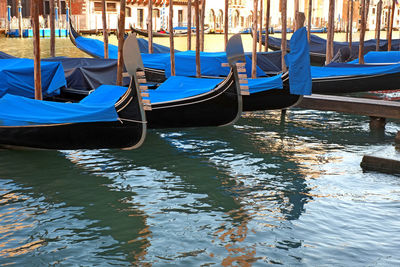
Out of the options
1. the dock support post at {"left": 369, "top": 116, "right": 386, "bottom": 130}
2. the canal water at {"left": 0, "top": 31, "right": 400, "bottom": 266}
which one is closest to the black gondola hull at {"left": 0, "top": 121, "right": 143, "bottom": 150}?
the canal water at {"left": 0, "top": 31, "right": 400, "bottom": 266}

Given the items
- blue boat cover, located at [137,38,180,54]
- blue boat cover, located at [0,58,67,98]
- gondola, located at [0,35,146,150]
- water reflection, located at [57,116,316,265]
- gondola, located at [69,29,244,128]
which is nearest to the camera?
water reflection, located at [57,116,316,265]

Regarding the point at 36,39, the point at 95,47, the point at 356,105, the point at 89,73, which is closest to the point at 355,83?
the point at 356,105

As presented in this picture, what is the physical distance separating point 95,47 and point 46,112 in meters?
6.47

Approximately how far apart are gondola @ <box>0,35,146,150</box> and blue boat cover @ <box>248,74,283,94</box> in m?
2.24

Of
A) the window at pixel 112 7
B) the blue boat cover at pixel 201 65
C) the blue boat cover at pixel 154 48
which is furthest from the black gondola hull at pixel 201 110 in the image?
the window at pixel 112 7

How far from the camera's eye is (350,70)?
347 inches

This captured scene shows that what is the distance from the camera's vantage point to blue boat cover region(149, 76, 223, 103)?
6521 mm

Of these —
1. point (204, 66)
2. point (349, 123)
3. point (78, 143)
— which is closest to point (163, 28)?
point (204, 66)

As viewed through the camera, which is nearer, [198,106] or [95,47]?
[198,106]

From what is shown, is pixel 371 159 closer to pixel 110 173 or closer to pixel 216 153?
pixel 216 153

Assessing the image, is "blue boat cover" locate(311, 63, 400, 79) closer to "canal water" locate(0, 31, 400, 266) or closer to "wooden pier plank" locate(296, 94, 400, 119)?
"wooden pier plank" locate(296, 94, 400, 119)

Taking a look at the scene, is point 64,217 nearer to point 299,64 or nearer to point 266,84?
point 299,64

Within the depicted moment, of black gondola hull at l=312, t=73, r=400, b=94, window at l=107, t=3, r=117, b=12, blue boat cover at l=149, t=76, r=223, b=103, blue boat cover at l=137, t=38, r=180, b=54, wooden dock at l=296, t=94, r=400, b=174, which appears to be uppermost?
window at l=107, t=3, r=117, b=12

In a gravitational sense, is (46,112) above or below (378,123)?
above
